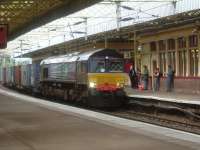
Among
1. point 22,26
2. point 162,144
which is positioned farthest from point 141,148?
point 22,26

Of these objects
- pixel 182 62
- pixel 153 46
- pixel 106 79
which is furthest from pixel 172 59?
pixel 106 79

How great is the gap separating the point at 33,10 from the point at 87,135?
78.0ft

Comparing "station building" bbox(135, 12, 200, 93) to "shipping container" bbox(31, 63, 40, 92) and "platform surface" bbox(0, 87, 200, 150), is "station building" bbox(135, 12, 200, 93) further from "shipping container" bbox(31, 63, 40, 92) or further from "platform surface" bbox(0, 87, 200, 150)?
"platform surface" bbox(0, 87, 200, 150)

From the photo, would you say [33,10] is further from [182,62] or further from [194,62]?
[194,62]

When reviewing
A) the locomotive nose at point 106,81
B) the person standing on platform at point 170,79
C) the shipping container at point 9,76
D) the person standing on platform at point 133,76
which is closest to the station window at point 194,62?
the person standing on platform at point 170,79

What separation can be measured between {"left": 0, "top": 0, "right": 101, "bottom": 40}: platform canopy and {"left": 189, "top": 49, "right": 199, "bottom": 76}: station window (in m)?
8.61

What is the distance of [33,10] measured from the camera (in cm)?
3666

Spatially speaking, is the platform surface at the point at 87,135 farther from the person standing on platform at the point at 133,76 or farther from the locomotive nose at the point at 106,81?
the person standing on platform at the point at 133,76

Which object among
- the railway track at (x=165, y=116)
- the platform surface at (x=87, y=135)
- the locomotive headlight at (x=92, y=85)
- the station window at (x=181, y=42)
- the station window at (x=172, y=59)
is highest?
the station window at (x=181, y=42)

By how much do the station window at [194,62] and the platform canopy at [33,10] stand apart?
8.61 metres

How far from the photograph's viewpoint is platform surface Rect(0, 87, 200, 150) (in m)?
11.9

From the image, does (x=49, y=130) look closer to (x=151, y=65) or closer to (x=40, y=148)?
(x=40, y=148)

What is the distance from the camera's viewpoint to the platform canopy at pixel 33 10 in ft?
92.7

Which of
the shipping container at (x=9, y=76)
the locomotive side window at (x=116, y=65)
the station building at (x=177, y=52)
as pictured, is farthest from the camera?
the shipping container at (x=9, y=76)
